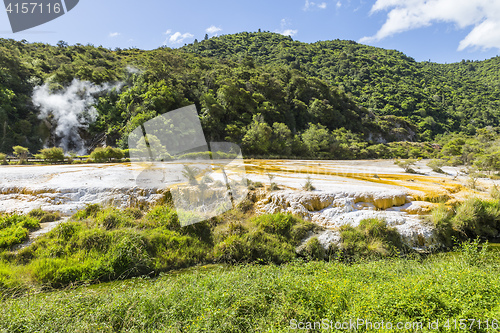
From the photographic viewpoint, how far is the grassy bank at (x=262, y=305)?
11.6ft

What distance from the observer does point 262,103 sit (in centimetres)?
4141

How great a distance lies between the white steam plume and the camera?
1272 inches

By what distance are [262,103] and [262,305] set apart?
40.1 metres

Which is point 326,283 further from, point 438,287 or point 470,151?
point 470,151

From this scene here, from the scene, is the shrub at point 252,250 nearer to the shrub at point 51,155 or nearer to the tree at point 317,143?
the shrub at point 51,155

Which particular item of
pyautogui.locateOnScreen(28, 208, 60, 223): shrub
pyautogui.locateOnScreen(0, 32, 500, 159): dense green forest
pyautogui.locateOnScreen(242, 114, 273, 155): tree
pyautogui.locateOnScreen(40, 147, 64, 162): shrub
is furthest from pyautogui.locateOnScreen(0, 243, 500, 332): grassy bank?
pyautogui.locateOnScreen(0, 32, 500, 159): dense green forest

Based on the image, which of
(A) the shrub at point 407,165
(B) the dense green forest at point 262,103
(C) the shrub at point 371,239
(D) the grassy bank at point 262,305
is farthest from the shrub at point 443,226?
(B) the dense green forest at point 262,103

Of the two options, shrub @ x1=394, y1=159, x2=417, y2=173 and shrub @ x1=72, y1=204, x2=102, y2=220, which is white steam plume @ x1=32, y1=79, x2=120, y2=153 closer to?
shrub @ x1=72, y1=204, x2=102, y2=220

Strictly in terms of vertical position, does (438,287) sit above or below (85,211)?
below

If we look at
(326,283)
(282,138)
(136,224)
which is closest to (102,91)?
(282,138)

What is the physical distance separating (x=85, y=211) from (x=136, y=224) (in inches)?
98.4

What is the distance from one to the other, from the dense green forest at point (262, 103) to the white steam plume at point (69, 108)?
81 cm

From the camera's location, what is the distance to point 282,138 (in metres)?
32.9

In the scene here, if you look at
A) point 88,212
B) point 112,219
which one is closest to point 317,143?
point 112,219
